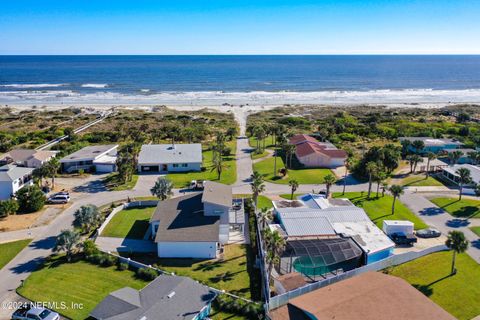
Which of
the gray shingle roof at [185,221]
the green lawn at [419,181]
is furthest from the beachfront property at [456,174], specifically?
the gray shingle roof at [185,221]

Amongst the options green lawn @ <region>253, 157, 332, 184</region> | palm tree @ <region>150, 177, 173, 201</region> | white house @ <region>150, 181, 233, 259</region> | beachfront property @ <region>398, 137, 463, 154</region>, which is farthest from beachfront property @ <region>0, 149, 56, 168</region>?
beachfront property @ <region>398, 137, 463, 154</region>

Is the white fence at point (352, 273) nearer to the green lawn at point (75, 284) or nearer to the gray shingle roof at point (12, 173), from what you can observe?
the green lawn at point (75, 284)

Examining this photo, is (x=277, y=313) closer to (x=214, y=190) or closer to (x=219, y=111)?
(x=214, y=190)

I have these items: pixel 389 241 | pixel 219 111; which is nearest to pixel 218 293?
pixel 389 241

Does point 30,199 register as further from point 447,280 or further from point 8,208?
point 447,280

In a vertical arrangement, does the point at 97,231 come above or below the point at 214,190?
below

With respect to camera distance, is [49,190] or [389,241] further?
[49,190]
